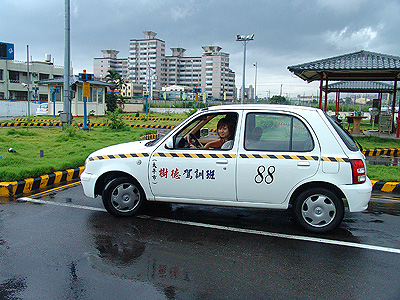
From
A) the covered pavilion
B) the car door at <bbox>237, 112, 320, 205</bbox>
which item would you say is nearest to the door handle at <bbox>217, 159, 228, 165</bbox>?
the car door at <bbox>237, 112, 320, 205</bbox>

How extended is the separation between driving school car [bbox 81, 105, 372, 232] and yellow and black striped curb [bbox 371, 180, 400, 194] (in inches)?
121

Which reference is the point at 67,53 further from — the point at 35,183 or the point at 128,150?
the point at 128,150

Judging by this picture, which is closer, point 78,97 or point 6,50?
point 6,50

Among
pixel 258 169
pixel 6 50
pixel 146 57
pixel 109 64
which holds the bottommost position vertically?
pixel 258 169

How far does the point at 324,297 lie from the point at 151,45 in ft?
462

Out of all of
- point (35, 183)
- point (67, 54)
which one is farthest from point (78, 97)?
point (35, 183)

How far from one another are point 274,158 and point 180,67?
145 meters

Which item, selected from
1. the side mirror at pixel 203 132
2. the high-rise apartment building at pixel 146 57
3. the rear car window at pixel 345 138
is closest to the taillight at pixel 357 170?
→ the rear car window at pixel 345 138

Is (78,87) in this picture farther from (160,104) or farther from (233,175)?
(160,104)

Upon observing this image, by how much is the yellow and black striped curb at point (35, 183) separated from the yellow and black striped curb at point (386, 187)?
22.5ft

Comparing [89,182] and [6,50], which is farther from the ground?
[6,50]

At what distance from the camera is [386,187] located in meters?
7.98

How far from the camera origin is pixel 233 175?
203 inches

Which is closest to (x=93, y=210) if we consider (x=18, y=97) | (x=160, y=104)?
(x=160, y=104)
